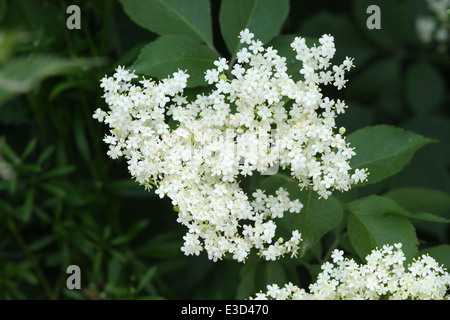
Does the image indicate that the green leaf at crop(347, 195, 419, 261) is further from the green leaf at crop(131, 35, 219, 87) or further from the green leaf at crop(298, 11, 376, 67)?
the green leaf at crop(298, 11, 376, 67)

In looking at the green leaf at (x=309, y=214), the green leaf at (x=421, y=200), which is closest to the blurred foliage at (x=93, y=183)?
the green leaf at (x=421, y=200)

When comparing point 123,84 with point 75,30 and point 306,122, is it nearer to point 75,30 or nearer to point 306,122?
point 306,122

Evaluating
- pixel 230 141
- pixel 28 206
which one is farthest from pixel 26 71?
pixel 28 206

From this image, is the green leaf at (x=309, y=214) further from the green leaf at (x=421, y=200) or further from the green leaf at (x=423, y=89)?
the green leaf at (x=423, y=89)

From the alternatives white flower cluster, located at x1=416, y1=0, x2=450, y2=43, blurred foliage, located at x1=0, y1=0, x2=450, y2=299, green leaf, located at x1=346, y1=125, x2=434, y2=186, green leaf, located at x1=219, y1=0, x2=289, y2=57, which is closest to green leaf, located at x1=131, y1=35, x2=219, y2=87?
green leaf, located at x1=219, y1=0, x2=289, y2=57
